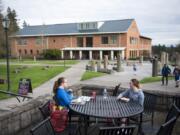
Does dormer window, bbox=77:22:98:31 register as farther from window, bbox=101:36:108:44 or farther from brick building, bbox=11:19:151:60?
window, bbox=101:36:108:44

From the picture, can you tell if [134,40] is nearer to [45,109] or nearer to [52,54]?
[52,54]

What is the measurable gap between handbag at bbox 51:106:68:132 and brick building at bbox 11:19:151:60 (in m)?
43.6

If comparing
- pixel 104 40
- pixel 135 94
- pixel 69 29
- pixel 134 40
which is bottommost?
pixel 135 94

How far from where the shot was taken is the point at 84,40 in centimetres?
5350

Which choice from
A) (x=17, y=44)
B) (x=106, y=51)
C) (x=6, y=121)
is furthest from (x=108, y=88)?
(x=17, y=44)

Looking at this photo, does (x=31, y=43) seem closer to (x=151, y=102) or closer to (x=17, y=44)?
(x=17, y=44)

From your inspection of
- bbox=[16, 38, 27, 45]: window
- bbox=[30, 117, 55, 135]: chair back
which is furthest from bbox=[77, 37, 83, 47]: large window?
bbox=[30, 117, 55, 135]: chair back

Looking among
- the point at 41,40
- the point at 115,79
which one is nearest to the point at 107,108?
the point at 115,79

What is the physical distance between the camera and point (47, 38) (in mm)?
55969

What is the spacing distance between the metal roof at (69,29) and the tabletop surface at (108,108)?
4361cm

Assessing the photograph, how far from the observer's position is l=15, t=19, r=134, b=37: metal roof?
49969mm

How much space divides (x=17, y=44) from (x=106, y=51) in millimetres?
23364

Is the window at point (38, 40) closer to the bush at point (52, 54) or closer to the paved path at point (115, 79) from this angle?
the bush at point (52, 54)

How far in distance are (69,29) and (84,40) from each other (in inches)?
195
